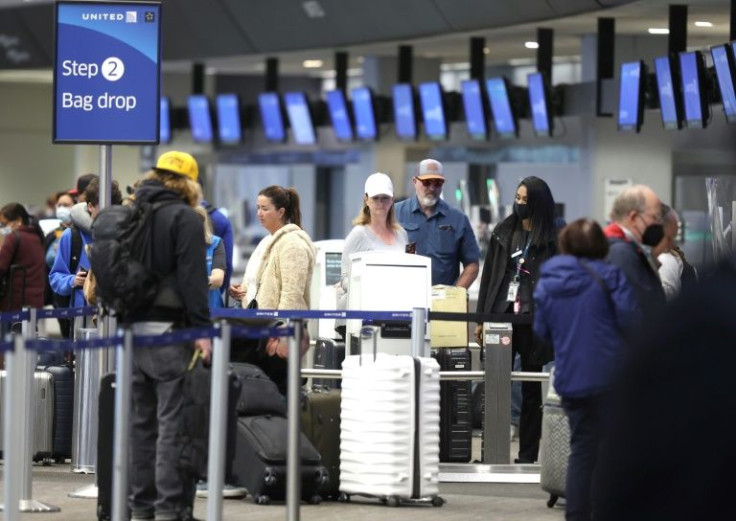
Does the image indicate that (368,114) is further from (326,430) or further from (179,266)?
(179,266)

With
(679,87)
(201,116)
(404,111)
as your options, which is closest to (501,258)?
(679,87)

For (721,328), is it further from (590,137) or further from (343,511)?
(590,137)

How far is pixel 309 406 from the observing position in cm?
780

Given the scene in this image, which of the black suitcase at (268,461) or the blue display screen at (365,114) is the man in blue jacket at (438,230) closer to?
the black suitcase at (268,461)

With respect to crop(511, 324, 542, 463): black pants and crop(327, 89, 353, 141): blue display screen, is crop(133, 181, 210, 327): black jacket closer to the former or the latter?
crop(511, 324, 542, 463): black pants

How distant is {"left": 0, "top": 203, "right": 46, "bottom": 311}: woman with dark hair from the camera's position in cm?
1140

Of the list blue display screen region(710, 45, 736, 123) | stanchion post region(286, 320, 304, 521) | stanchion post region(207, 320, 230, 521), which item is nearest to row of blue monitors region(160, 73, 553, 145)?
blue display screen region(710, 45, 736, 123)

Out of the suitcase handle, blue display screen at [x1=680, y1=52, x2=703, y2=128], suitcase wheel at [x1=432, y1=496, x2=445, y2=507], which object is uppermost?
blue display screen at [x1=680, y1=52, x2=703, y2=128]

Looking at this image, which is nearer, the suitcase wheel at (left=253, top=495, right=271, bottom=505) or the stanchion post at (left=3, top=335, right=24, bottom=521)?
the stanchion post at (left=3, top=335, right=24, bottom=521)

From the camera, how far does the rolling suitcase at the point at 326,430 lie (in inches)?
304

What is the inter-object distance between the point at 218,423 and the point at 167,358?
2.01 ft

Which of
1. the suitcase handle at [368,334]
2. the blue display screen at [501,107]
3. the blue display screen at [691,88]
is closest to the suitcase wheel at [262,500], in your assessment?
the suitcase handle at [368,334]

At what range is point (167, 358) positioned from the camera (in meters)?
6.43

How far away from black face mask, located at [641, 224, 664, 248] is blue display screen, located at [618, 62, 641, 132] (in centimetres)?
1165
